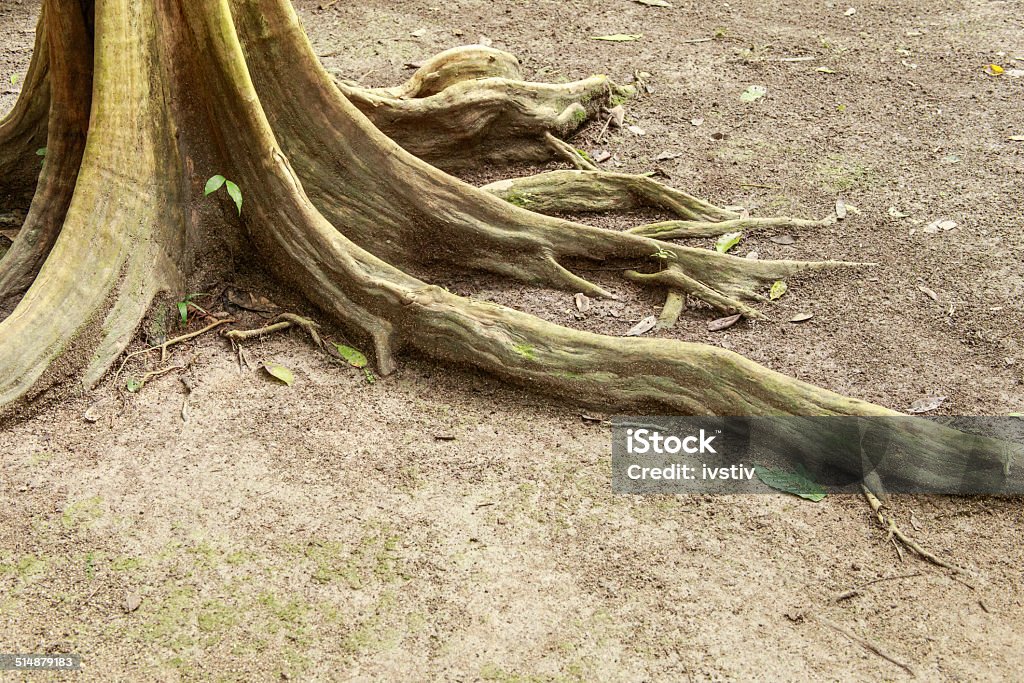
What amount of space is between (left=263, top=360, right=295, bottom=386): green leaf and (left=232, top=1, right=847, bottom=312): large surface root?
83cm

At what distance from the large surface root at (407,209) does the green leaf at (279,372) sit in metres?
0.83

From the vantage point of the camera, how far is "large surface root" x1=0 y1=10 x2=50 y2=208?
532 centimetres

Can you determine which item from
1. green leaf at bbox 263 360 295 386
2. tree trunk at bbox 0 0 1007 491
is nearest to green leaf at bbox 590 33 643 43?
tree trunk at bbox 0 0 1007 491

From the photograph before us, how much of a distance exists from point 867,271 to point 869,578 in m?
2.16

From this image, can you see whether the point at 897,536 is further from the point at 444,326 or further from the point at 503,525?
the point at 444,326

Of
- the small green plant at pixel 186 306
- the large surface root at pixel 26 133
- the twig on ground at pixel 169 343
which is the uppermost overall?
the large surface root at pixel 26 133

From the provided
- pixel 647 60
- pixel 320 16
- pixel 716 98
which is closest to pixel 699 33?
pixel 647 60

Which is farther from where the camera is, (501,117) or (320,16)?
(320,16)

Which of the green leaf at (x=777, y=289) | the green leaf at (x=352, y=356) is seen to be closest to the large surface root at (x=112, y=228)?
the green leaf at (x=352, y=356)

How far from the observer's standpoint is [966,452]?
13.3 feet

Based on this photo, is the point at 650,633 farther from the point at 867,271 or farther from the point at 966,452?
the point at 867,271

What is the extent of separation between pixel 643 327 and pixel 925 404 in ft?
4.34

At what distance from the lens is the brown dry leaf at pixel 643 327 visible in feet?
16.3

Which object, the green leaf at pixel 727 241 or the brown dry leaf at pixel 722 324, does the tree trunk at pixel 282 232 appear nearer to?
the brown dry leaf at pixel 722 324
